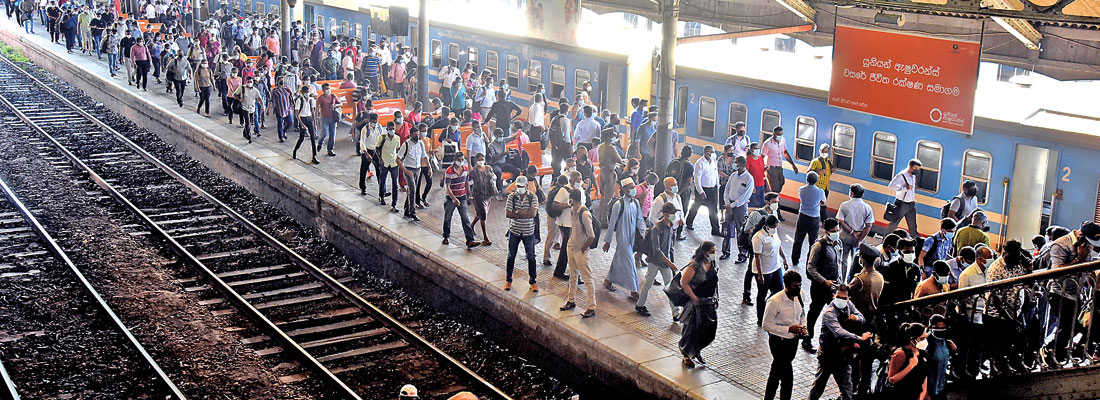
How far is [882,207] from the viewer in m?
18.1

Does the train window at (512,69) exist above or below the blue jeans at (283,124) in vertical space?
above

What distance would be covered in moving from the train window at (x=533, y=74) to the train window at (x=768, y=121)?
24.4 feet

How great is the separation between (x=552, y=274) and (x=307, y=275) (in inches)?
173

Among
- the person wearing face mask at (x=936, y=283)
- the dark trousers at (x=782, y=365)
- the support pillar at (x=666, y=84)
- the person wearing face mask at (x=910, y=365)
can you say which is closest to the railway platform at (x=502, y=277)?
the dark trousers at (x=782, y=365)

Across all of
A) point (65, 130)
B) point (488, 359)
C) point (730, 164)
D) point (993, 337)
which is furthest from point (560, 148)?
point (65, 130)

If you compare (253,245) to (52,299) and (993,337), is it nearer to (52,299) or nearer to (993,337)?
(52,299)

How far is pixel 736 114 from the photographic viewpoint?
20.6 metres

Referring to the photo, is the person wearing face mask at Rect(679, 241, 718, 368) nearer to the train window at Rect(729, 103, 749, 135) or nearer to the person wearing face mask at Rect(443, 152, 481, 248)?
the person wearing face mask at Rect(443, 152, 481, 248)

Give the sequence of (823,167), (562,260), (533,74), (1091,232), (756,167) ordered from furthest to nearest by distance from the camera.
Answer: (533,74)
(823,167)
(756,167)
(562,260)
(1091,232)

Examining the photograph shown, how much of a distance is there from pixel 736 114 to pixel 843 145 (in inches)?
93.5

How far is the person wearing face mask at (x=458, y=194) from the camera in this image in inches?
650

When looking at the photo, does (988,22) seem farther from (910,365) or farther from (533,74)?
(910,365)

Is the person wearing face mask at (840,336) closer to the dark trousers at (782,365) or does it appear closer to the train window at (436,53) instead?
the dark trousers at (782,365)

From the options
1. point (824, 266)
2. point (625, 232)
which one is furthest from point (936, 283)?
point (625, 232)
